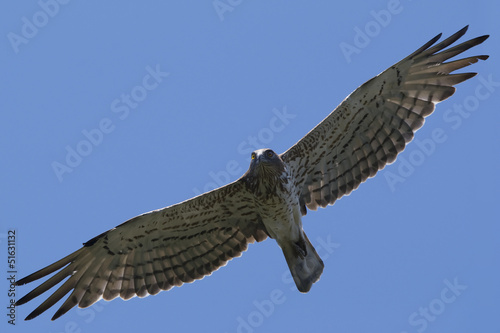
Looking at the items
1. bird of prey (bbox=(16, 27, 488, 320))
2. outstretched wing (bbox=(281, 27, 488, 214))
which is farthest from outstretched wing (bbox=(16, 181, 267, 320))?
outstretched wing (bbox=(281, 27, 488, 214))

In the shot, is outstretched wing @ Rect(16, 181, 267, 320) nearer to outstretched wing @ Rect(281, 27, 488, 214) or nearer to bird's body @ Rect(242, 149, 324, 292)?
bird's body @ Rect(242, 149, 324, 292)

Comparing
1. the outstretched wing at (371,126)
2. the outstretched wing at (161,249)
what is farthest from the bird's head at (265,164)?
the outstretched wing at (371,126)

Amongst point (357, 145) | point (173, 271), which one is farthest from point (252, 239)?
point (357, 145)

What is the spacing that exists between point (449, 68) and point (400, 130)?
1229mm

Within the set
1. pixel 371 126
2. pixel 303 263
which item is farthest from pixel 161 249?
pixel 371 126

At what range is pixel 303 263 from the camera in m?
13.5

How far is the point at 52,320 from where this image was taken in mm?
13227

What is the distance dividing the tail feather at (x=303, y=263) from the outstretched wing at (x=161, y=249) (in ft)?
2.14

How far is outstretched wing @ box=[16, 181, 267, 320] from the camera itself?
44.7 ft

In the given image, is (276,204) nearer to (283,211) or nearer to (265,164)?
(283,211)

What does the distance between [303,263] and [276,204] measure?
3.40 ft

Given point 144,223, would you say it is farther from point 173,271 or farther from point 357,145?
point 357,145

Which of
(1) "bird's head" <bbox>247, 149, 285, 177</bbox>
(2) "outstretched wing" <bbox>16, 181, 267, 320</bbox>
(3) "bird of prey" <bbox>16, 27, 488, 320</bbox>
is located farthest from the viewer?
(2) "outstretched wing" <bbox>16, 181, 267, 320</bbox>

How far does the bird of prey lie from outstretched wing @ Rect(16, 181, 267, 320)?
0.05 feet
